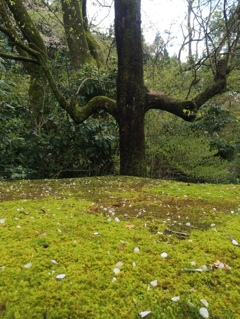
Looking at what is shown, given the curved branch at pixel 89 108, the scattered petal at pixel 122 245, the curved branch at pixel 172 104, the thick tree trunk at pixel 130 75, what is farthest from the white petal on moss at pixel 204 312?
the curved branch at pixel 89 108

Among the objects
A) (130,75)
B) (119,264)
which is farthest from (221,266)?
(130,75)

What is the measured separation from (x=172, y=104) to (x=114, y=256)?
2964mm

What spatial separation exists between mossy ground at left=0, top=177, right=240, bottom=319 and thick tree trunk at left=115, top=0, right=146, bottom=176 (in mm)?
1630

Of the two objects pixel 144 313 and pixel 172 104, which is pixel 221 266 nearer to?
pixel 144 313

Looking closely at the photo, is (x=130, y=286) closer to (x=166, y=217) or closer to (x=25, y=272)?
(x=25, y=272)

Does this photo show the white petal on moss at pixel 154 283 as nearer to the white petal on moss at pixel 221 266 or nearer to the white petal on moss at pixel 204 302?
the white petal on moss at pixel 204 302

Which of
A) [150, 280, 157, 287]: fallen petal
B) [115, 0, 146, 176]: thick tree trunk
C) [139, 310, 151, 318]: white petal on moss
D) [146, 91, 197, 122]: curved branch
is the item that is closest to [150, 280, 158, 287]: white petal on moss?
[150, 280, 157, 287]: fallen petal

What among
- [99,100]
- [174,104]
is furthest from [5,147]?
[174,104]

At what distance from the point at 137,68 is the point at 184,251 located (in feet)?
9.78

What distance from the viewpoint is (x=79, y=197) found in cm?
253

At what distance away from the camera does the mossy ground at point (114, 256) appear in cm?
111

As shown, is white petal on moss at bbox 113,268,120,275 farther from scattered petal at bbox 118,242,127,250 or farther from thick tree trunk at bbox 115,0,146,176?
thick tree trunk at bbox 115,0,146,176

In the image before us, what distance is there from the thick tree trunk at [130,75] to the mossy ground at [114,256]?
163 cm

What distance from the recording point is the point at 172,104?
396 cm
